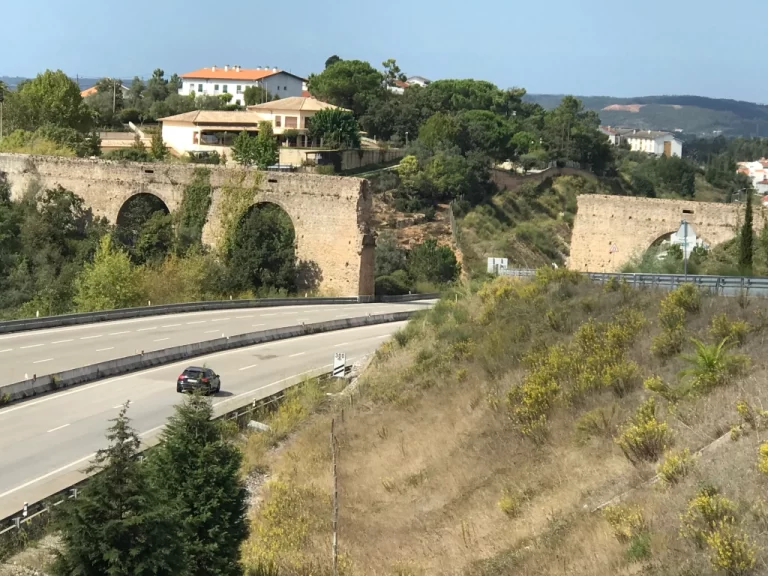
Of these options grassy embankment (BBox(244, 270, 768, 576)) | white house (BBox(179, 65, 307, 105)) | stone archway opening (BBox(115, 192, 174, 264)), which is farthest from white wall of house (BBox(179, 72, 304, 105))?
grassy embankment (BBox(244, 270, 768, 576))

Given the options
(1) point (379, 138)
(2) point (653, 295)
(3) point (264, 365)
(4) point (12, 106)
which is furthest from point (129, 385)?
(1) point (379, 138)

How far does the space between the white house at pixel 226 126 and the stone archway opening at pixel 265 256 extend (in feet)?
78.2

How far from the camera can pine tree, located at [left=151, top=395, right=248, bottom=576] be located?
12.2m

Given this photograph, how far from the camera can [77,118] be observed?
5972 centimetres

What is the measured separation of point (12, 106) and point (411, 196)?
23.1 m

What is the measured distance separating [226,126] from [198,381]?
4390 cm

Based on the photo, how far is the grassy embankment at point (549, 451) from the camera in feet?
34.3

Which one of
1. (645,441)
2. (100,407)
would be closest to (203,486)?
(645,441)

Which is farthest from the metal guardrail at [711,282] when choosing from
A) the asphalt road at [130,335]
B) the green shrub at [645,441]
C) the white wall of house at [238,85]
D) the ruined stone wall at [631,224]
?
the white wall of house at [238,85]

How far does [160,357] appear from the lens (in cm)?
2719

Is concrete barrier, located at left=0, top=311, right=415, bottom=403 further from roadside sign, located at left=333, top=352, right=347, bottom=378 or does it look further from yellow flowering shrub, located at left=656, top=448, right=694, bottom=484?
yellow flowering shrub, located at left=656, top=448, right=694, bottom=484

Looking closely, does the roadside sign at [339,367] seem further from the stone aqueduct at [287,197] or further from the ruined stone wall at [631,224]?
the stone aqueduct at [287,197]

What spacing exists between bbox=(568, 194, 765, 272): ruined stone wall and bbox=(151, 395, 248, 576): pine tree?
80.9ft

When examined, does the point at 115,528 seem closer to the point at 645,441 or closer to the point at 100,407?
the point at 645,441
